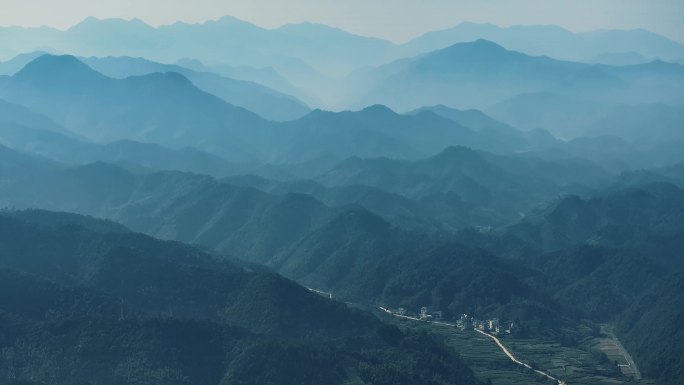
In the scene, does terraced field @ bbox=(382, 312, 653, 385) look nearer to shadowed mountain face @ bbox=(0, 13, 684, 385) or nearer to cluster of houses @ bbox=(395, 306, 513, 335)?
shadowed mountain face @ bbox=(0, 13, 684, 385)

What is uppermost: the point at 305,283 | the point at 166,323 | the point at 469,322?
the point at 305,283

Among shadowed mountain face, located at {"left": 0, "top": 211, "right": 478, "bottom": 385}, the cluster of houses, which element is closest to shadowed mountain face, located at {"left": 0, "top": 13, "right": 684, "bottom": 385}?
shadowed mountain face, located at {"left": 0, "top": 211, "right": 478, "bottom": 385}

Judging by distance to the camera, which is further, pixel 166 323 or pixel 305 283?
pixel 305 283

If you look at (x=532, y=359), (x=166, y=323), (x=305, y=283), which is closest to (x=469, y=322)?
(x=532, y=359)

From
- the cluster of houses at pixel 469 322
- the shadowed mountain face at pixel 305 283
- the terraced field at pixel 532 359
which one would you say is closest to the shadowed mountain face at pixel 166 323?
the shadowed mountain face at pixel 305 283

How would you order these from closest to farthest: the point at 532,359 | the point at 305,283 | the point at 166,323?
1. the point at 166,323
2. the point at 532,359
3. the point at 305,283

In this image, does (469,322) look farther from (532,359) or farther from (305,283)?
(305,283)

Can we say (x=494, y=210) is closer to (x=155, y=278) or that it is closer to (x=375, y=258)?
(x=375, y=258)

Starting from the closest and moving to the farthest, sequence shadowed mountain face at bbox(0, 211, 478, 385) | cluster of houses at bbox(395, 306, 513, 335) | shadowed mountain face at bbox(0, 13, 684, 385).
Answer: shadowed mountain face at bbox(0, 211, 478, 385)
shadowed mountain face at bbox(0, 13, 684, 385)
cluster of houses at bbox(395, 306, 513, 335)

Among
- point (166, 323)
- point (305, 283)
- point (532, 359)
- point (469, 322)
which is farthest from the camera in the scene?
point (305, 283)

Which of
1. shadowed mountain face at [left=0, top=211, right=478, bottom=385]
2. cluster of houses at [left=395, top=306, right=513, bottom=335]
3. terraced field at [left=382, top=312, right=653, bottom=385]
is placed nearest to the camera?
shadowed mountain face at [left=0, top=211, right=478, bottom=385]

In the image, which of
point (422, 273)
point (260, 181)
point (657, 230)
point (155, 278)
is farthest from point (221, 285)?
point (260, 181)
